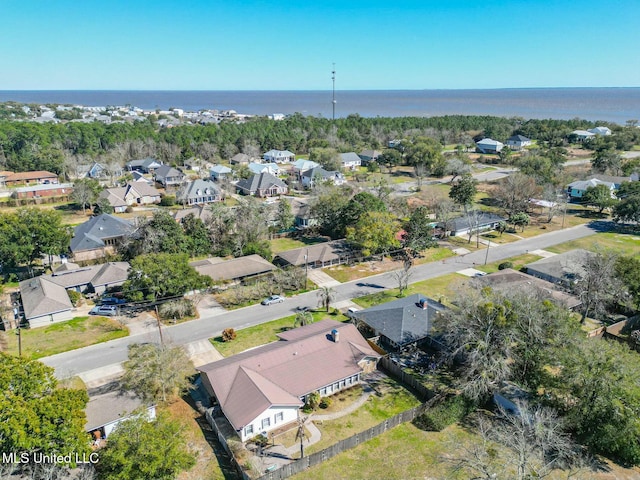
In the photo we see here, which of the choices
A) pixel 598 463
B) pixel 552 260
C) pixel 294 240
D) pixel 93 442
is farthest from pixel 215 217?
pixel 598 463

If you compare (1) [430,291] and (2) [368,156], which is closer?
(1) [430,291]

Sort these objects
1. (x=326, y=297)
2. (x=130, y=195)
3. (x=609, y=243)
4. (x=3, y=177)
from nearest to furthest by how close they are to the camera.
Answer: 1. (x=326, y=297)
2. (x=609, y=243)
3. (x=130, y=195)
4. (x=3, y=177)

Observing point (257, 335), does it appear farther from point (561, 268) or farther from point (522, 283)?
point (561, 268)

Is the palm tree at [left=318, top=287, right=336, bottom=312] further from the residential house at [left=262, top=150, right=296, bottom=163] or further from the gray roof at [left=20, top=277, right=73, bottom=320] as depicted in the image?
the residential house at [left=262, top=150, right=296, bottom=163]

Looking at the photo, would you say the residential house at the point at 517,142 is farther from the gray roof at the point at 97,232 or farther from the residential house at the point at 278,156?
the gray roof at the point at 97,232

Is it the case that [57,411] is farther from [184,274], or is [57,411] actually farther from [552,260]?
[552,260]

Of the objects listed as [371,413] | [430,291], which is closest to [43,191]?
[430,291]
